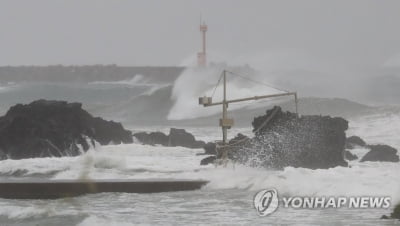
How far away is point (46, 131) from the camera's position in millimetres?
19438

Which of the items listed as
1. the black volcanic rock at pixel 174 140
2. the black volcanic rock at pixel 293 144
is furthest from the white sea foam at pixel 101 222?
the black volcanic rock at pixel 174 140

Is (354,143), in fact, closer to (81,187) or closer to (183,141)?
(183,141)

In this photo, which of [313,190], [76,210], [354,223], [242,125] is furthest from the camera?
[242,125]

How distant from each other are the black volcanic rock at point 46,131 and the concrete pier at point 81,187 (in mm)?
6193

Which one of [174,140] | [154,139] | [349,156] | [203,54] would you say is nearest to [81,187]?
[349,156]

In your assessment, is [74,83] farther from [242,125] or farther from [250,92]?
[242,125]

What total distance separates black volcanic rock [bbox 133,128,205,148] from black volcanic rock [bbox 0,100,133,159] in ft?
5.19

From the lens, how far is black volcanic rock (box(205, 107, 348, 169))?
53.0 feet

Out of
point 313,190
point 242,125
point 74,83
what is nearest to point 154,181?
point 313,190

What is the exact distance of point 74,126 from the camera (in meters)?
20.4

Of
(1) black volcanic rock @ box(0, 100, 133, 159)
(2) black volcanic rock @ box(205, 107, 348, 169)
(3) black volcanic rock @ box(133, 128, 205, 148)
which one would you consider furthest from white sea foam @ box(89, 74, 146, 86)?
(2) black volcanic rock @ box(205, 107, 348, 169)

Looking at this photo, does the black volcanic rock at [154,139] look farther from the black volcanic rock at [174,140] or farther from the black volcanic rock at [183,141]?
the black volcanic rock at [183,141]

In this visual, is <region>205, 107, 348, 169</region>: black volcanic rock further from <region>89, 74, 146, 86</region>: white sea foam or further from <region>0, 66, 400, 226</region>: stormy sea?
<region>89, 74, 146, 86</region>: white sea foam

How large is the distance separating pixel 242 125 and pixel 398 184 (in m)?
Answer: 19.3
